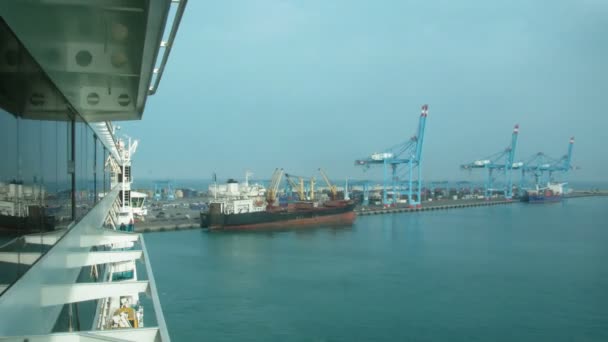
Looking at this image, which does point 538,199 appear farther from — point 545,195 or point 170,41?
point 170,41

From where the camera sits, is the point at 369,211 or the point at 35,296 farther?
the point at 369,211

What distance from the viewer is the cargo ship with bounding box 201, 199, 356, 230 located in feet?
43.4

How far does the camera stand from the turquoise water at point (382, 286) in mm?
4883

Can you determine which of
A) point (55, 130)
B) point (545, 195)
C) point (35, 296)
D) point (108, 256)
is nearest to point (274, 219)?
point (108, 256)

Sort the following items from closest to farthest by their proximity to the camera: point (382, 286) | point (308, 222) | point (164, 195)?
1. point (382, 286)
2. point (308, 222)
3. point (164, 195)

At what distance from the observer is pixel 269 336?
466cm

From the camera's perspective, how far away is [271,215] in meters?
13.6

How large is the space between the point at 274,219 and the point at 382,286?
7264mm

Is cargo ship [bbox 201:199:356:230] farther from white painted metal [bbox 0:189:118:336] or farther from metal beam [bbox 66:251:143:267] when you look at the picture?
white painted metal [bbox 0:189:118:336]

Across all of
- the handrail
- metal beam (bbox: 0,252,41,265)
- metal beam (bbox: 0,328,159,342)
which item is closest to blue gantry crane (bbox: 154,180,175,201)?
the handrail

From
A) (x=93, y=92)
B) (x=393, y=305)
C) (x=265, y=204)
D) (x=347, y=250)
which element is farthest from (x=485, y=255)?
(x=93, y=92)

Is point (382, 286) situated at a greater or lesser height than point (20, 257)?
lesser

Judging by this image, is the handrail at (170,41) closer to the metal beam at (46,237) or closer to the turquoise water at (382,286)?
the metal beam at (46,237)

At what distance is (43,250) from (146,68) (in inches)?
13.7
